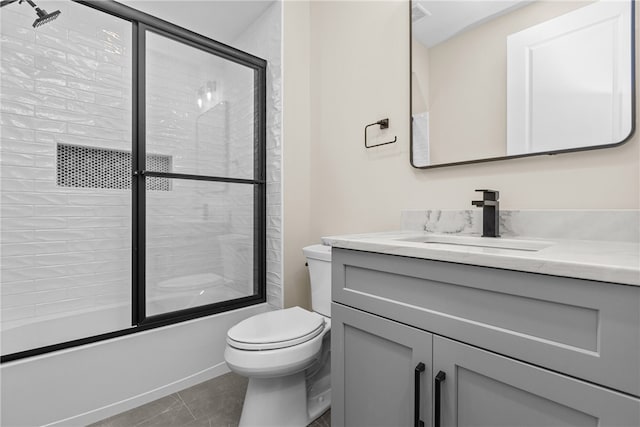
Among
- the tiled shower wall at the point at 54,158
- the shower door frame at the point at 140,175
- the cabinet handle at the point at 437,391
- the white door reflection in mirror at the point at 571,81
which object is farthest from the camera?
the tiled shower wall at the point at 54,158

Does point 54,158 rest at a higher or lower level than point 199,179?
higher

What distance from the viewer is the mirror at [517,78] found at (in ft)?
3.32

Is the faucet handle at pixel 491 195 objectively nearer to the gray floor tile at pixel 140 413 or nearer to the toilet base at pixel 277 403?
the toilet base at pixel 277 403

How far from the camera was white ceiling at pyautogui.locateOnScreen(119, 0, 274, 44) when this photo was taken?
2096 millimetres

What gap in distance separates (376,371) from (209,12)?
99.4 inches

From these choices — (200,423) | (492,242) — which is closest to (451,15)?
(492,242)

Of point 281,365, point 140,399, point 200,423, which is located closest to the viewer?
point 281,365

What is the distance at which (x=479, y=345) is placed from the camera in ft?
2.49

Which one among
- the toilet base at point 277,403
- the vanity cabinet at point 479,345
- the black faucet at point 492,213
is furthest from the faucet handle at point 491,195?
the toilet base at point 277,403

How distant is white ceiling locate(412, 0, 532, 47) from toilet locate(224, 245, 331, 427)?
1494mm

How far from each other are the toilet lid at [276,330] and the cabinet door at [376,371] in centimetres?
26

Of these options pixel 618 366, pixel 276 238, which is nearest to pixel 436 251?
pixel 618 366

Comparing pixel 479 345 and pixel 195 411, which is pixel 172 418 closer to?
pixel 195 411

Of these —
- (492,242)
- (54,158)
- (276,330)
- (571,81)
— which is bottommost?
(276,330)
